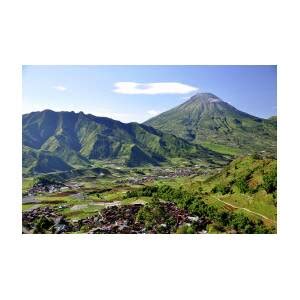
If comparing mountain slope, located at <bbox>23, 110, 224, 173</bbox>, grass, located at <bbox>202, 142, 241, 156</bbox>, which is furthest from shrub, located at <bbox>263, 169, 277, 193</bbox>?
mountain slope, located at <bbox>23, 110, 224, 173</bbox>

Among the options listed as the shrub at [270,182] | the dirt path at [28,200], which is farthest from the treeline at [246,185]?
the dirt path at [28,200]

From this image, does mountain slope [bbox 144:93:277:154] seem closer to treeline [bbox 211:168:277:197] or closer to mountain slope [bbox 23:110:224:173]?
mountain slope [bbox 23:110:224:173]

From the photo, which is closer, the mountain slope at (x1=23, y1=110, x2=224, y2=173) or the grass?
the mountain slope at (x1=23, y1=110, x2=224, y2=173)

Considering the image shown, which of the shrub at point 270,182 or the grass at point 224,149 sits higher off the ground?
the grass at point 224,149

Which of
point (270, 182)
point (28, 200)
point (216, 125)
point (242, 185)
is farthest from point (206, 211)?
point (28, 200)

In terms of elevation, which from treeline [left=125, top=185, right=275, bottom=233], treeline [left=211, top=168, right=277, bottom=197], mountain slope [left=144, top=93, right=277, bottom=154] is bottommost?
treeline [left=125, top=185, right=275, bottom=233]

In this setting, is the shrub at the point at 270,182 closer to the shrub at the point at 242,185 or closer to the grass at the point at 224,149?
the shrub at the point at 242,185

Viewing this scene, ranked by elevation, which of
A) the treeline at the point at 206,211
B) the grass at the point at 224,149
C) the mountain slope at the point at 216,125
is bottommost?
the treeline at the point at 206,211

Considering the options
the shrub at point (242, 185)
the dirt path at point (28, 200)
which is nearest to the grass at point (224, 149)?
the shrub at point (242, 185)

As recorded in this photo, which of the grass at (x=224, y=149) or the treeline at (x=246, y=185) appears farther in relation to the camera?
the grass at (x=224, y=149)
